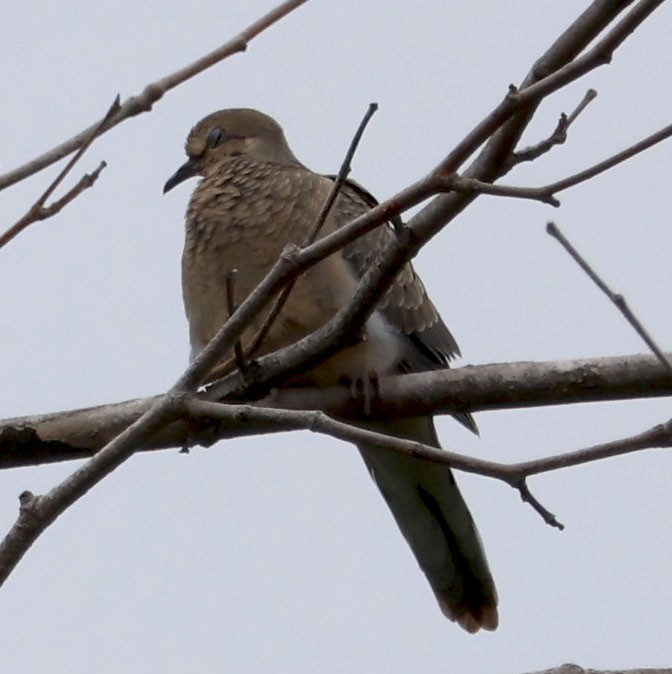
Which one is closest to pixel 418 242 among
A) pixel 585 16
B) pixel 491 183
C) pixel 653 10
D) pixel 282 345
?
pixel 491 183

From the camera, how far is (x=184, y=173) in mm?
5273

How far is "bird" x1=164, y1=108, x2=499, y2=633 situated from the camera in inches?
173

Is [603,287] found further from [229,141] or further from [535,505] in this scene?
[229,141]

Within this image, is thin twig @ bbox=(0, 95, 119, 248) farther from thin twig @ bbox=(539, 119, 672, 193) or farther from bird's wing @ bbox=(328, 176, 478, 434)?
bird's wing @ bbox=(328, 176, 478, 434)

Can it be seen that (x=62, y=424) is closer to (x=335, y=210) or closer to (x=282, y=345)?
(x=282, y=345)

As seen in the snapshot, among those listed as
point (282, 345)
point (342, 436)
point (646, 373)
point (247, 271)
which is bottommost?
point (342, 436)

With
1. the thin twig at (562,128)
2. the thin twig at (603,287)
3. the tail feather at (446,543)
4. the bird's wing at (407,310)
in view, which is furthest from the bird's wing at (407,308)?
the thin twig at (603,287)

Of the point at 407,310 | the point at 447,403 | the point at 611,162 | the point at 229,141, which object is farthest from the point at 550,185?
the point at 229,141

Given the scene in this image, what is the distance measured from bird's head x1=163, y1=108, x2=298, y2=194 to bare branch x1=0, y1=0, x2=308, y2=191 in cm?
295

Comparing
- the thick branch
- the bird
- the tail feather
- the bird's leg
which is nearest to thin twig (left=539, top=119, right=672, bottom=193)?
the thick branch

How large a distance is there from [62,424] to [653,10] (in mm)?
1832

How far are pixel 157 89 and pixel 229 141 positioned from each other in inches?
123

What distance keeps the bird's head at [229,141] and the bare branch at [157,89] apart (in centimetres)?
295

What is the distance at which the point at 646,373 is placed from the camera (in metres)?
3.36
